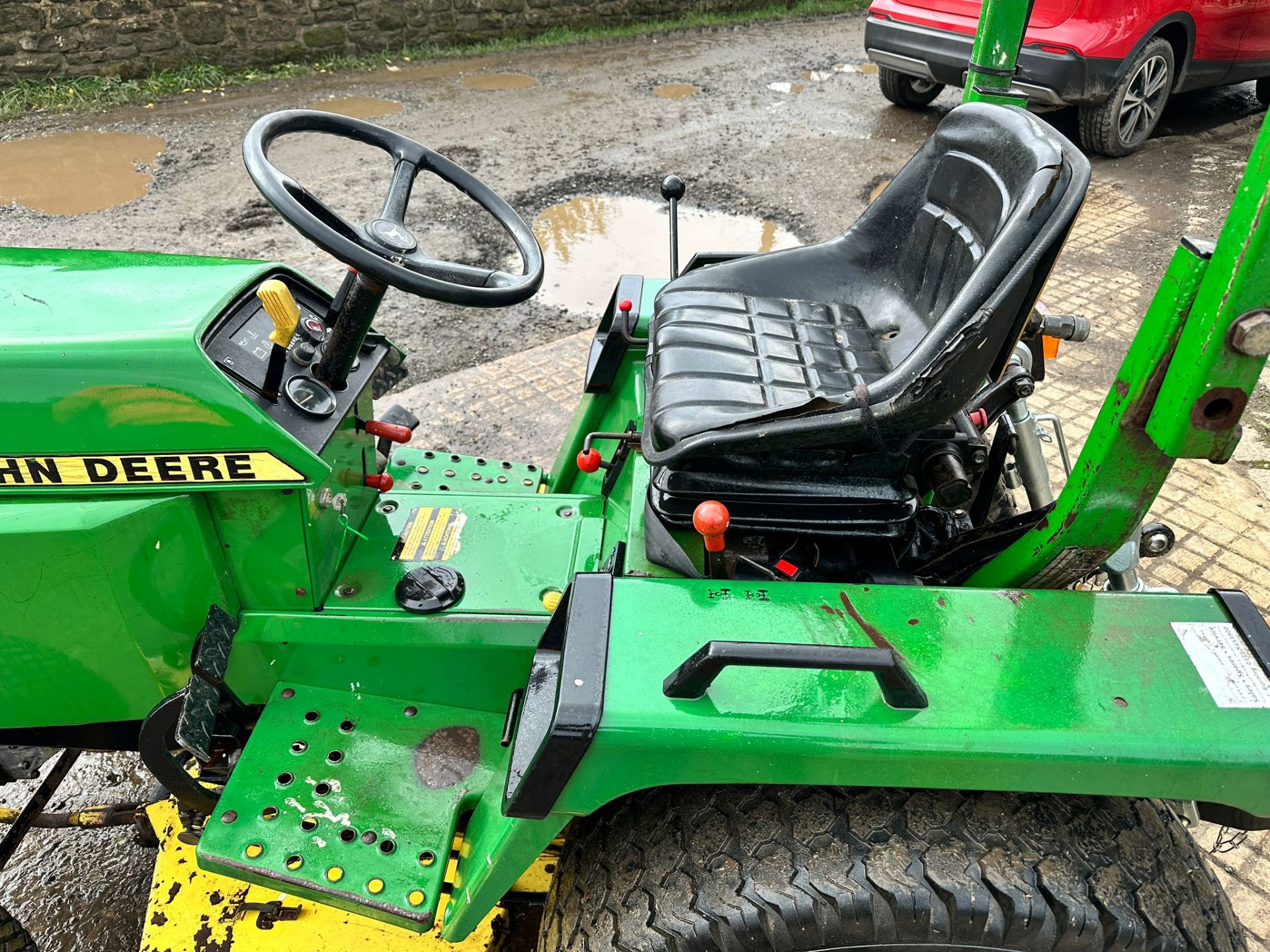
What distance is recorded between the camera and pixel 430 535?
2.05 m

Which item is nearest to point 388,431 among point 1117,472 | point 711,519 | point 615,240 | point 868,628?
point 711,519

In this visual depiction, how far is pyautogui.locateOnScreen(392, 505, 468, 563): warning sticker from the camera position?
199cm

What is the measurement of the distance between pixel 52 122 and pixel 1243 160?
7.93 meters

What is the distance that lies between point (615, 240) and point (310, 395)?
3538 mm

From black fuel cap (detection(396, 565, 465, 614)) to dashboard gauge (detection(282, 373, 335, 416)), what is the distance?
36cm

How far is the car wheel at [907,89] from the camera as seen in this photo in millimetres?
7055

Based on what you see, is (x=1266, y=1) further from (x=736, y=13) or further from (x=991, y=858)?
(x=991, y=858)

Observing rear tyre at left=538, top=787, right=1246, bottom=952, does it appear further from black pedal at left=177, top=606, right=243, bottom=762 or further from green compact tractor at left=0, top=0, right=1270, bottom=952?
black pedal at left=177, top=606, right=243, bottom=762

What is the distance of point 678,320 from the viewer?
218 centimetres

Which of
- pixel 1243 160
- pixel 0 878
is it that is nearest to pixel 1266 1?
pixel 1243 160

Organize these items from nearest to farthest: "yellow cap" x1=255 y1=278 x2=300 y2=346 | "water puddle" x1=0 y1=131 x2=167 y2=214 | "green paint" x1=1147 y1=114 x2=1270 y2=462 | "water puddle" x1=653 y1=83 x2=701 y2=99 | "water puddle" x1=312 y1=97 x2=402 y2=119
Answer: "green paint" x1=1147 y1=114 x2=1270 y2=462 < "yellow cap" x1=255 y1=278 x2=300 y2=346 < "water puddle" x1=0 y1=131 x2=167 y2=214 < "water puddle" x1=312 y1=97 x2=402 y2=119 < "water puddle" x1=653 y1=83 x2=701 y2=99

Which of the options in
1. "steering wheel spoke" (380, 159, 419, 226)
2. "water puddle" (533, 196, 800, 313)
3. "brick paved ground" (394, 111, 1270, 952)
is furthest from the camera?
"water puddle" (533, 196, 800, 313)

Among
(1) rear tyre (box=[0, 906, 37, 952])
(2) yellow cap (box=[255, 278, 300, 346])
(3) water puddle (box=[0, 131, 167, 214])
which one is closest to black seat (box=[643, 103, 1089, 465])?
(2) yellow cap (box=[255, 278, 300, 346])

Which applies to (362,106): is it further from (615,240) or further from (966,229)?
(966,229)
